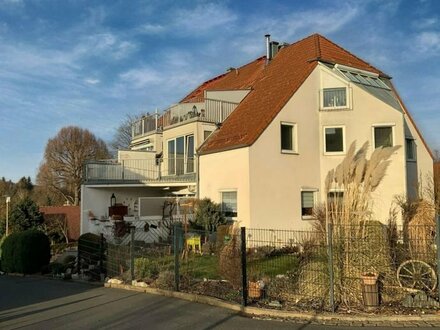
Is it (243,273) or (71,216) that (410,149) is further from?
(71,216)

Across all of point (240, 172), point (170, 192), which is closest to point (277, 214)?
point (240, 172)

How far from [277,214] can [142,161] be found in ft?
31.8

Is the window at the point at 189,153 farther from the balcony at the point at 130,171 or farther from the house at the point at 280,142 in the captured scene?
the balcony at the point at 130,171

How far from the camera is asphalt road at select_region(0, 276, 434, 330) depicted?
347 inches

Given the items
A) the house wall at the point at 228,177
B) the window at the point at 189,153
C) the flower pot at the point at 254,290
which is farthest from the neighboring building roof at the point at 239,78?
the flower pot at the point at 254,290

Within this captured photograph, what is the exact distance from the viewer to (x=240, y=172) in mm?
20531

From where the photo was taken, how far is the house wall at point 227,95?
2553cm

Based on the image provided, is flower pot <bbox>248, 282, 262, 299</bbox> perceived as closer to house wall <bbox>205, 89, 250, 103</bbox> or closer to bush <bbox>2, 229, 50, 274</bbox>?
bush <bbox>2, 229, 50, 274</bbox>

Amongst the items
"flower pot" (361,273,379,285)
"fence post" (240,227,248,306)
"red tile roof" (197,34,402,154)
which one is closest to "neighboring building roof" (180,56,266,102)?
"red tile roof" (197,34,402,154)

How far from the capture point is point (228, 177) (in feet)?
69.8

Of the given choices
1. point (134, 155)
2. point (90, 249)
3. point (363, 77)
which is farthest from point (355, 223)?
A: point (134, 155)

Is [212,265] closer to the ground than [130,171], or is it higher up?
closer to the ground

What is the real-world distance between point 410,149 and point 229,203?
9.75 meters

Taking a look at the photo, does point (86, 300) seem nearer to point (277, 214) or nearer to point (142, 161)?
point (277, 214)
